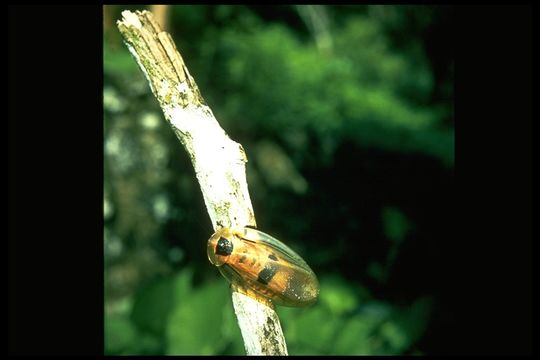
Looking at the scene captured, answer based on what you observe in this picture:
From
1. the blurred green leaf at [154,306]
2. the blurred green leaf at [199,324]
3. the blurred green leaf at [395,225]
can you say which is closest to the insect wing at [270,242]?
the blurred green leaf at [199,324]

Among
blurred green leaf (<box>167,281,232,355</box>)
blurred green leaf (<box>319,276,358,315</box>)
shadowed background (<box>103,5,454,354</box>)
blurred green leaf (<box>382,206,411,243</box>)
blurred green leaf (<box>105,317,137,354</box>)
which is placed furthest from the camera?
blurred green leaf (<box>382,206,411,243</box>)

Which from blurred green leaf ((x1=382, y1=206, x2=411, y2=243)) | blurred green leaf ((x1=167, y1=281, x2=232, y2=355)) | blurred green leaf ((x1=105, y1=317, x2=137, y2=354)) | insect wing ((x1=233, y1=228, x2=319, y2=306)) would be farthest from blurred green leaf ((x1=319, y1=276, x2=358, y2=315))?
insect wing ((x1=233, y1=228, x2=319, y2=306))

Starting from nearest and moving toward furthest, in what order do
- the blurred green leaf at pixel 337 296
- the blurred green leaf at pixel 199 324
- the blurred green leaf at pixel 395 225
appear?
the blurred green leaf at pixel 199 324 → the blurred green leaf at pixel 337 296 → the blurred green leaf at pixel 395 225

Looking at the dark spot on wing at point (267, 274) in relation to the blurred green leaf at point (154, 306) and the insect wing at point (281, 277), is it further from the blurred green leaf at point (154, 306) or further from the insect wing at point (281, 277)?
the blurred green leaf at point (154, 306)

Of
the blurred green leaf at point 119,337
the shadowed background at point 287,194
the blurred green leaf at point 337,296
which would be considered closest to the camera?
the blurred green leaf at point 119,337

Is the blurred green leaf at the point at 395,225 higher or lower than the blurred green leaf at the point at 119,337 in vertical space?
higher

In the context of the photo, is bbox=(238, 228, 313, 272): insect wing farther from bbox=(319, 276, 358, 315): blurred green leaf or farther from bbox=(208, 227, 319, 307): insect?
bbox=(319, 276, 358, 315): blurred green leaf
